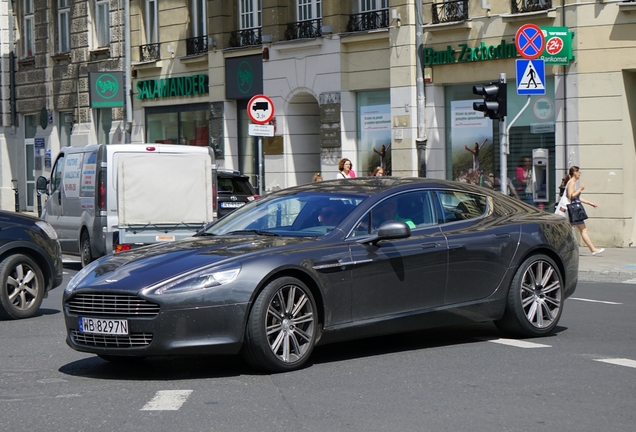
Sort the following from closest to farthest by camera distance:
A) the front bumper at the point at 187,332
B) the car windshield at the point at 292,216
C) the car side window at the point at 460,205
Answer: the front bumper at the point at 187,332 < the car windshield at the point at 292,216 < the car side window at the point at 460,205

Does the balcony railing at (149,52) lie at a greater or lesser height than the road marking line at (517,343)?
greater

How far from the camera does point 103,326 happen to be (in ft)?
25.8

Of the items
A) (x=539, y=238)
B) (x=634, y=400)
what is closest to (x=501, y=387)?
(x=634, y=400)

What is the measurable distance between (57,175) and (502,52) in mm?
9491

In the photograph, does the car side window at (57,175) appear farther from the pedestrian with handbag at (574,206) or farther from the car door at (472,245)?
the car door at (472,245)

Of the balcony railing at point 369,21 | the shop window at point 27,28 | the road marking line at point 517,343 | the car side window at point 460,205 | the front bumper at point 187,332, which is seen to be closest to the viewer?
the front bumper at point 187,332

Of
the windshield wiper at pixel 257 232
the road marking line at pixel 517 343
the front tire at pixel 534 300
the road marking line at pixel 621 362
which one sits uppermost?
the windshield wiper at pixel 257 232

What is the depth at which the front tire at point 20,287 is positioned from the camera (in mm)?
11812

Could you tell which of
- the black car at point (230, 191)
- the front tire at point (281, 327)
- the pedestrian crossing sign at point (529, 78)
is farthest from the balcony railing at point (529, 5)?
the front tire at point (281, 327)

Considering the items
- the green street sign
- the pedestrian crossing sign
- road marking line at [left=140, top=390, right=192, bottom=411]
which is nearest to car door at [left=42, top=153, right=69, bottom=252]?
the pedestrian crossing sign

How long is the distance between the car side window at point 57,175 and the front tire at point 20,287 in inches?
298

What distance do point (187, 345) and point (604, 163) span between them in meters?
15.6

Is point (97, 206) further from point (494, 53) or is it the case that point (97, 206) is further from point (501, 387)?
point (501, 387)

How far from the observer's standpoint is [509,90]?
76.8ft
